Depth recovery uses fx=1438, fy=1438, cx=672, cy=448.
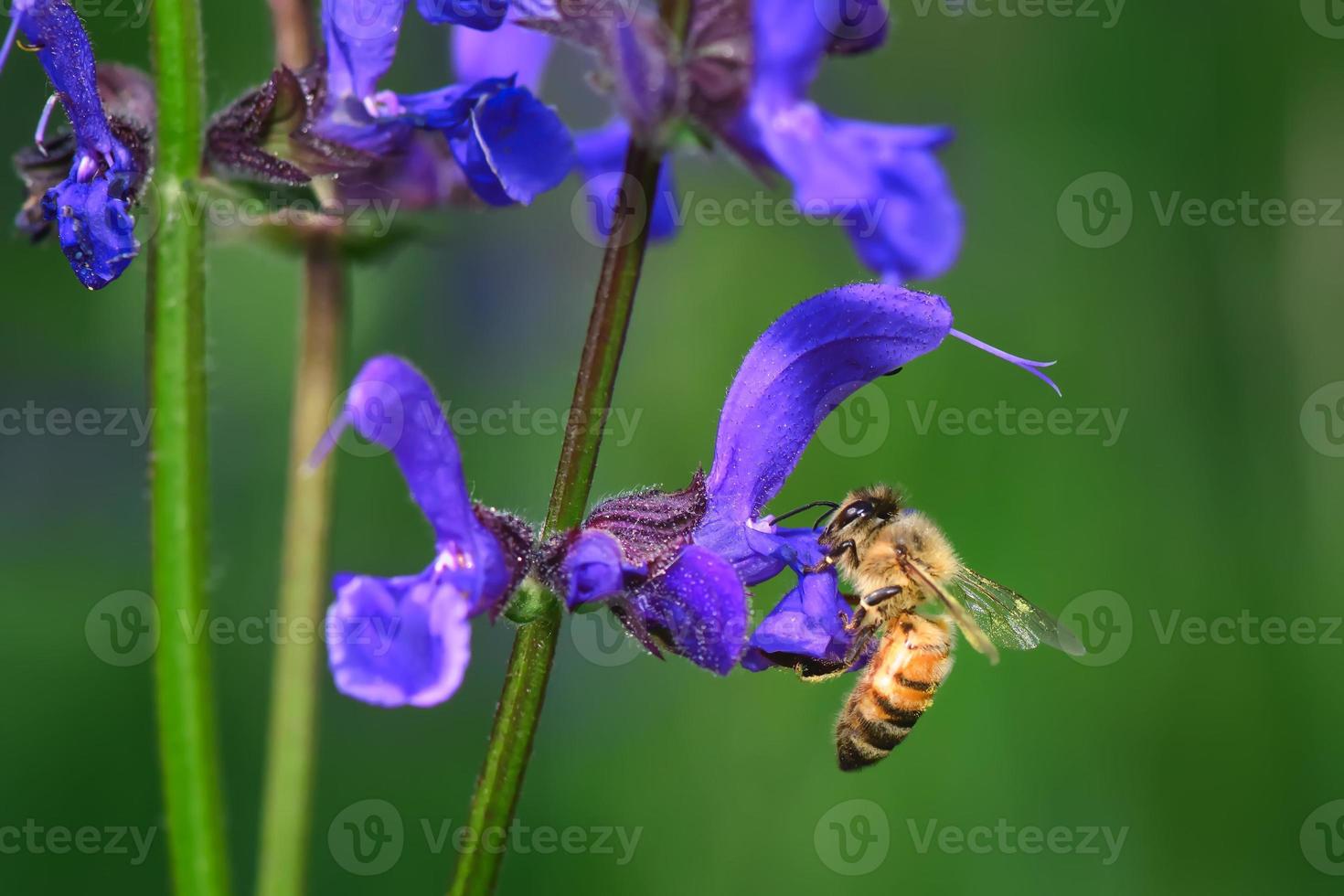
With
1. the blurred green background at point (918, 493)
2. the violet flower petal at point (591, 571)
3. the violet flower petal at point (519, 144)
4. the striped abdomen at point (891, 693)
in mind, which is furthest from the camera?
the blurred green background at point (918, 493)

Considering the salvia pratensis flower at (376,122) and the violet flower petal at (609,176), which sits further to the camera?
the violet flower petal at (609,176)

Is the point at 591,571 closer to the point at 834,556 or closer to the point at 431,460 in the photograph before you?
the point at 431,460

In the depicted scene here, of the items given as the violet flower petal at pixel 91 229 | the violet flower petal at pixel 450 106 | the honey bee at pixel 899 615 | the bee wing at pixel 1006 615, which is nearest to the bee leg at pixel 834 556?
the honey bee at pixel 899 615

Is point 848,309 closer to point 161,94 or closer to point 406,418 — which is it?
point 406,418

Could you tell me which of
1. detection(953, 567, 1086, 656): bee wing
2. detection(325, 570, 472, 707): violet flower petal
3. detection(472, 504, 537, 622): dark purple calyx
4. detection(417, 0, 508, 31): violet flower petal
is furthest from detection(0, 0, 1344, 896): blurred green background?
detection(325, 570, 472, 707): violet flower petal

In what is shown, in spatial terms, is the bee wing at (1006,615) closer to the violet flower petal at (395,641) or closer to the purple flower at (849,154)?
the purple flower at (849,154)

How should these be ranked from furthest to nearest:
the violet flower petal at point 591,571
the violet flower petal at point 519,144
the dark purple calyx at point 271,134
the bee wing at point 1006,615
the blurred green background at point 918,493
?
1. the blurred green background at point 918,493
2. the bee wing at point 1006,615
3. the dark purple calyx at point 271,134
4. the violet flower petal at point 519,144
5. the violet flower petal at point 591,571
